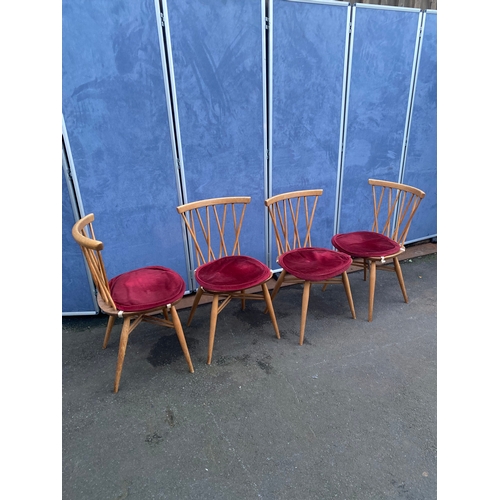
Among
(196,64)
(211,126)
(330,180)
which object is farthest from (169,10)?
(330,180)

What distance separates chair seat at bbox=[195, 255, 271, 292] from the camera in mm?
2057

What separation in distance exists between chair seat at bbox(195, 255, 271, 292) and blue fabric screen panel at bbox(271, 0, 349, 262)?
2.65ft

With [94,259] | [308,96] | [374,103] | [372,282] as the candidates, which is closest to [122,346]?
[94,259]

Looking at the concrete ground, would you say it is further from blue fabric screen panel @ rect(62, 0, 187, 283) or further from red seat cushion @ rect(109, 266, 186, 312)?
blue fabric screen panel @ rect(62, 0, 187, 283)

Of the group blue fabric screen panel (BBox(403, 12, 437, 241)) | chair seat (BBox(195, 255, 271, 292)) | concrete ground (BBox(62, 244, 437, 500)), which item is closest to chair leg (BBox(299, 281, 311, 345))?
concrete ground (BBox(62, 244, 437, 500))

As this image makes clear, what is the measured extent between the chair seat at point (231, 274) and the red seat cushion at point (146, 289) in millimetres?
161

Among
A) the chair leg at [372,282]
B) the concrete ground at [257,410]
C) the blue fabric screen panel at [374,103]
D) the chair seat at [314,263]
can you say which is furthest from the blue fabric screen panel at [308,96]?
the concrete ground at [257,410]

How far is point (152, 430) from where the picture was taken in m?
1.72

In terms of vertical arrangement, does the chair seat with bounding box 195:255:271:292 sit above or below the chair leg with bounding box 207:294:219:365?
above

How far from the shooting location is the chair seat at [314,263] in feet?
7.26

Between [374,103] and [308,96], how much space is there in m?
0.66

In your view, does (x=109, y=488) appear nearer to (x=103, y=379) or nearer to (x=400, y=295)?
(x=103, y=379)

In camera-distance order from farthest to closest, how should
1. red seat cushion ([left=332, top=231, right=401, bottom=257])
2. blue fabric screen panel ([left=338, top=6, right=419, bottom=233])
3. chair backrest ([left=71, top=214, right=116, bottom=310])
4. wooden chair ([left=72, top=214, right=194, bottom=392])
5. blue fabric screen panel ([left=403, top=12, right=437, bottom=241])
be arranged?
blue fabric screen panel ([left=403, top=12, right=437, bottom=241]) → blue fabric screen panel ([left=338, top=6, right=419, bottom=233]) → red seat cushion ([left=332, top=231, right=401, bottom=257]) → wooden chair ([left=72, top=214, right=194, bottom=392]) → chair backrest ([left=71, top=214, right=116, bottom=310])

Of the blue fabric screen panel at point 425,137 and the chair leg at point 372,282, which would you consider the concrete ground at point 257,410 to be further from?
the blue fabric screen panel at point 425,137
